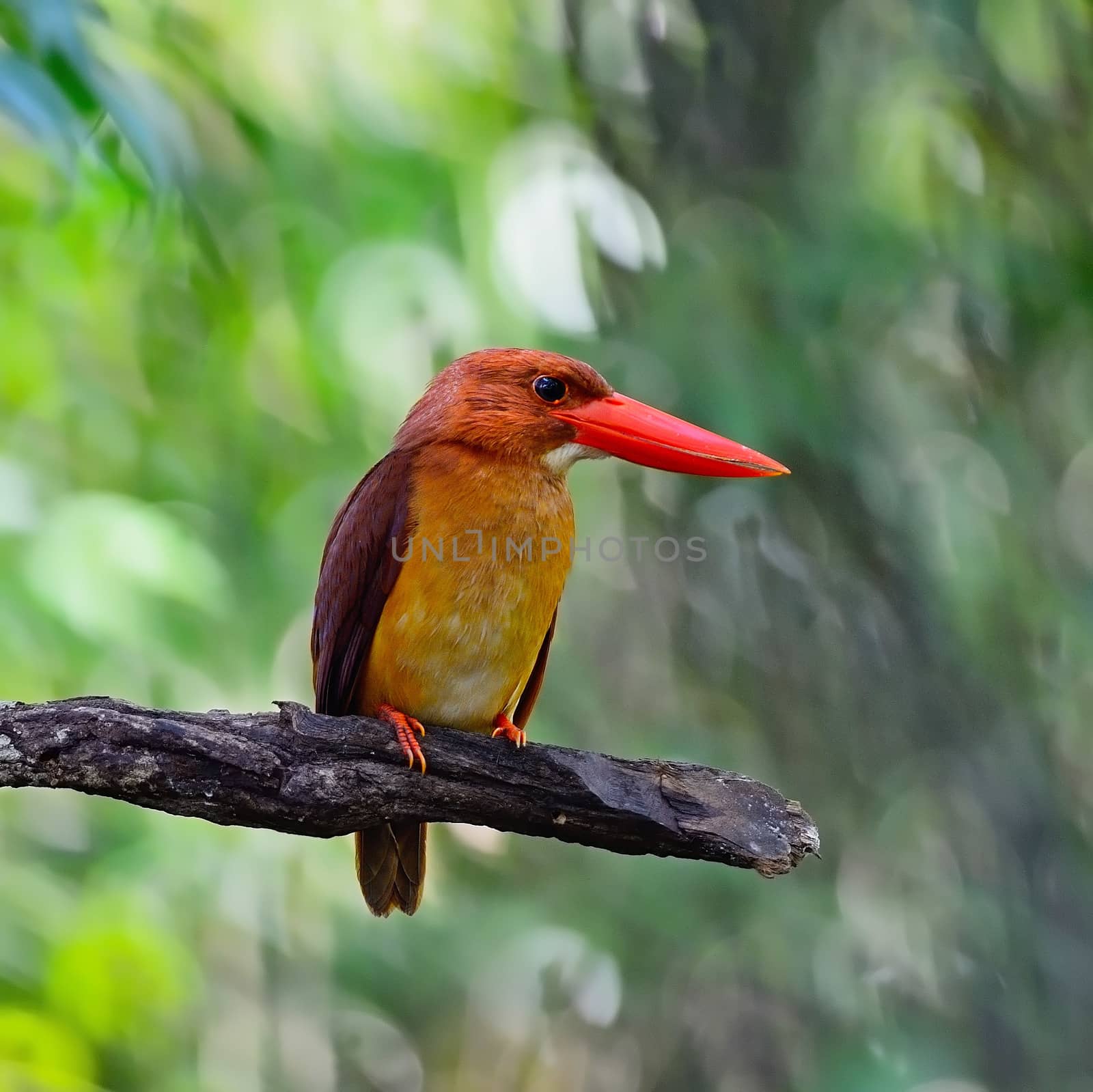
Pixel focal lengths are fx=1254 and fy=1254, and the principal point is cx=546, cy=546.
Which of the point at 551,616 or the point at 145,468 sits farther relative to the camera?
the point at 145,468

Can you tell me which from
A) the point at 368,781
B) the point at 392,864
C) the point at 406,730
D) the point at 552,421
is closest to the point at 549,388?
the point at 552,421

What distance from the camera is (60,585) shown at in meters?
3.26

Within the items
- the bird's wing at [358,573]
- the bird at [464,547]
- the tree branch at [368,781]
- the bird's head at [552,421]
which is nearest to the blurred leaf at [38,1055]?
the bird at [464,547]

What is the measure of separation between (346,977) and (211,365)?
1.98 meters

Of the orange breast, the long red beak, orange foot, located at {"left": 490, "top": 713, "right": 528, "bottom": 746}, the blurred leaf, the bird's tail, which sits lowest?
the blurred leaf

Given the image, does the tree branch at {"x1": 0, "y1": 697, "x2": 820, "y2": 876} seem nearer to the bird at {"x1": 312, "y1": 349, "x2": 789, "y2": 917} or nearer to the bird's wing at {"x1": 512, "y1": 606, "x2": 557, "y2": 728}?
the bird at {"x1": 312, "y1": 349, "x2": 789, "y2": 917}

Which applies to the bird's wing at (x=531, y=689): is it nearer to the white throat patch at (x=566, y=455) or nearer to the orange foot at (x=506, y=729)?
the orange foot at (x=506, y=729)

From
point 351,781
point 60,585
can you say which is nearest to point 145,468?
point 60,585

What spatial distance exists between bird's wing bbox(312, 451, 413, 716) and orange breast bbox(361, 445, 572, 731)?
0.03 metres

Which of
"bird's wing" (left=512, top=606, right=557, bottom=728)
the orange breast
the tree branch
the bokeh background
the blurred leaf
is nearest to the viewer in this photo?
the tree branch

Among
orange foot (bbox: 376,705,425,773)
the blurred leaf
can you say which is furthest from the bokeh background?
orange foot (bbox: 376,705,425,773)

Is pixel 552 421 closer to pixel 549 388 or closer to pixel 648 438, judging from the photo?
pixel 549 388

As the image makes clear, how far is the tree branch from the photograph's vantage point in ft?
6.00

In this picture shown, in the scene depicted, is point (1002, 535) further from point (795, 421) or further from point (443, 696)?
point (443, 696)
